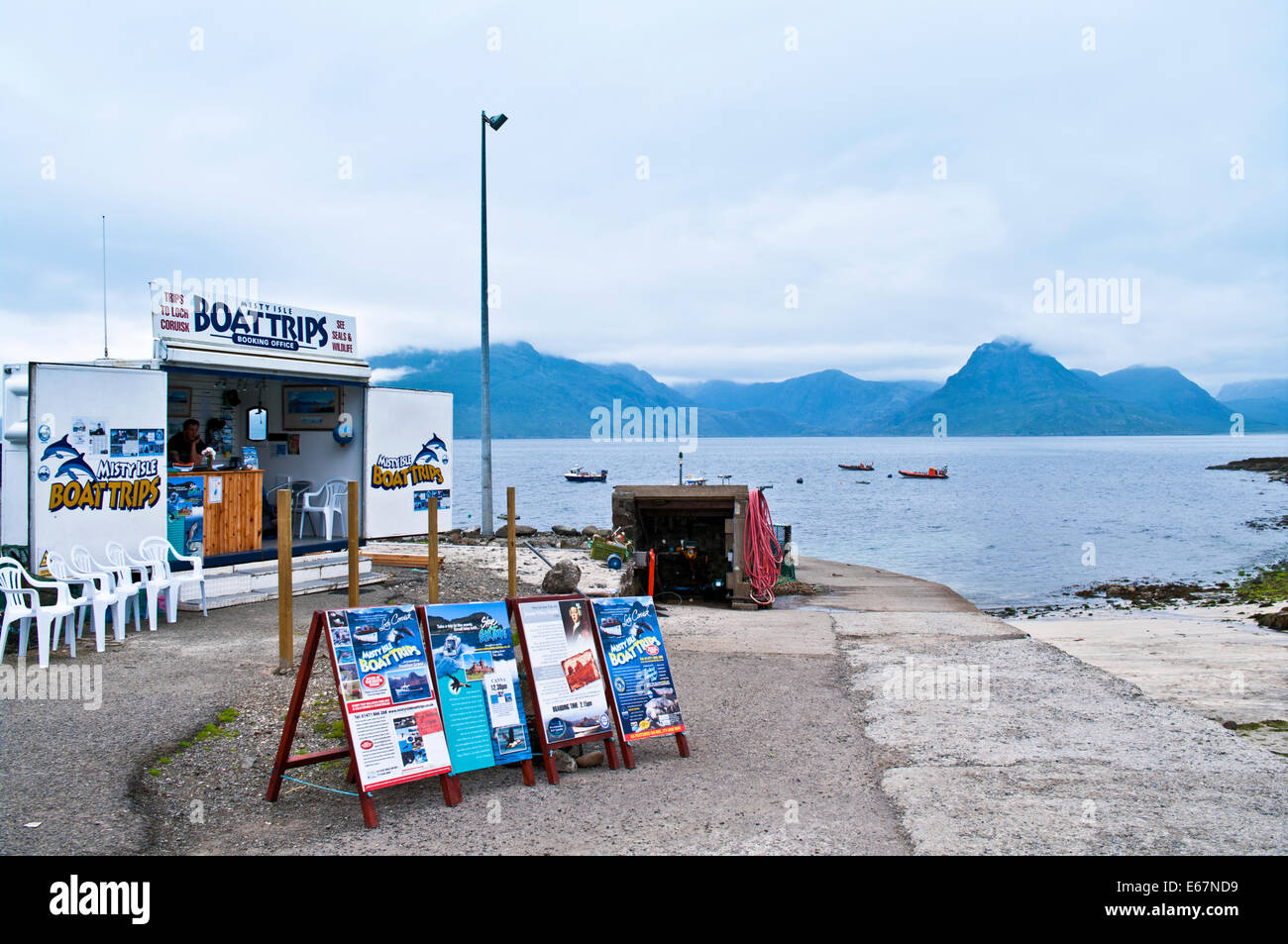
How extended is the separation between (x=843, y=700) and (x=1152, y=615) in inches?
656

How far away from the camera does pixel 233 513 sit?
12.8 m

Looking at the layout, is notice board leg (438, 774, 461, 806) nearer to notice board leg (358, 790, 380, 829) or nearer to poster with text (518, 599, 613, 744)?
notice board leg (358, 790, 380, 829)

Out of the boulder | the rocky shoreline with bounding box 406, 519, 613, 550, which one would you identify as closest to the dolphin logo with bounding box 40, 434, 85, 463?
the boulder

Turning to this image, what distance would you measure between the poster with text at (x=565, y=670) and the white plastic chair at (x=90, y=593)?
567cm

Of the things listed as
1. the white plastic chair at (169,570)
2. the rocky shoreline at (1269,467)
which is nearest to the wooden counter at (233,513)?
the white plastic chair at (169,570)

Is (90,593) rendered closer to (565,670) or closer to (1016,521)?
(565,670)

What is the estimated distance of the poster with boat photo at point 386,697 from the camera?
5.48 meters

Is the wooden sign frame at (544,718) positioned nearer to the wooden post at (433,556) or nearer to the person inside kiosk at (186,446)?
the wooden post at (433,556)

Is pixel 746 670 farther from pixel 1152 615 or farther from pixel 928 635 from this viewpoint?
pixel 1152 615

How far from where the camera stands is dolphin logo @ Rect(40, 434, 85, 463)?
10.1m

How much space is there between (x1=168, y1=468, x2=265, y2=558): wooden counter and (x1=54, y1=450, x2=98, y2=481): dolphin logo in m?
1.72

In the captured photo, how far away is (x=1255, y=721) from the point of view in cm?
860

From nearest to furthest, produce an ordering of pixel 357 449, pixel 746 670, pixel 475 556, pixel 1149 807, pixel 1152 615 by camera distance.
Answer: pixel 1149 807, pixel 746 670, pixel 357 449, pixel 475 556, pixel 1152 615
